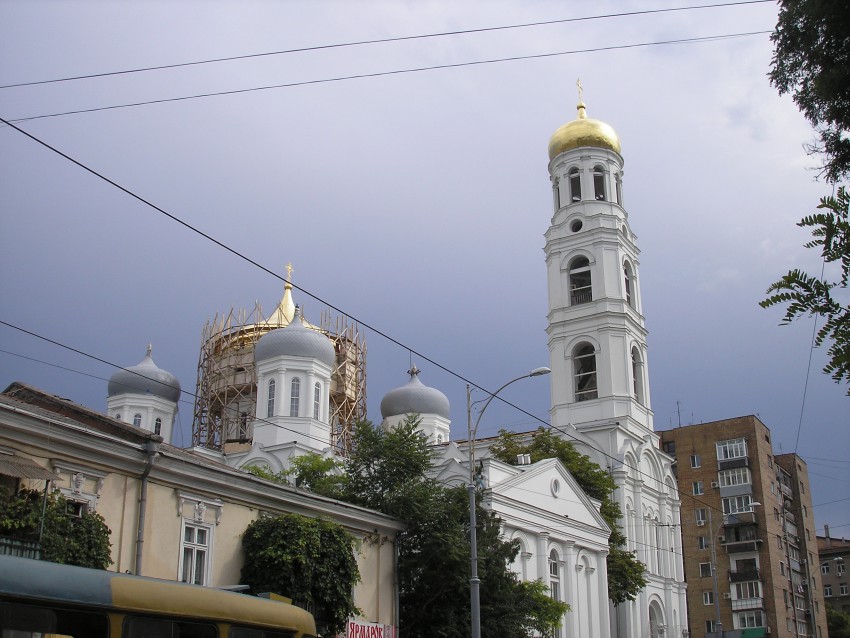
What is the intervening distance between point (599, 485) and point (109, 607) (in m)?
34.3

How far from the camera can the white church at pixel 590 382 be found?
4759cm

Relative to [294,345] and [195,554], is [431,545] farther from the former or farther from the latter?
[294,345]

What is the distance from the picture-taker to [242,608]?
11.9 m

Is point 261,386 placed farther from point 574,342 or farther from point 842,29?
point 842,29

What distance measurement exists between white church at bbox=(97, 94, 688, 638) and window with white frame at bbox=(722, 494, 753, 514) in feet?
45.8

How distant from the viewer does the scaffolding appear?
188 ft

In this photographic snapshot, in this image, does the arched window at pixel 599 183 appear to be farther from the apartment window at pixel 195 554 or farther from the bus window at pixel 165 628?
the bus window at pixel 165 628

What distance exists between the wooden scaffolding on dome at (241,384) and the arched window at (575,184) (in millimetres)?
16315

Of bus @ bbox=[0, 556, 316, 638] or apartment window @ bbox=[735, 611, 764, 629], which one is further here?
apartment window @ bbox=[735, 611, 764, 629]

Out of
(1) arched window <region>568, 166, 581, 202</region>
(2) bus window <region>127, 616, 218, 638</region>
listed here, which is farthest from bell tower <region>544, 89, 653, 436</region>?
(2) bus window <region>127, 616, 218, 638</region>

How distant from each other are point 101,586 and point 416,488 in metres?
16.1

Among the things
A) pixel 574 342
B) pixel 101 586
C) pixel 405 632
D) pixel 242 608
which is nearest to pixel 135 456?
pixel 242 608

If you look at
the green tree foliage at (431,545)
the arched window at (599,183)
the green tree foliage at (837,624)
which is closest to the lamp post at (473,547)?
the green tree foliage at (431,545)

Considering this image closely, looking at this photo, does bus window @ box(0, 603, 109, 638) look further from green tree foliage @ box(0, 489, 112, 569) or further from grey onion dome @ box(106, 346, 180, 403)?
grey onion dome @ box(106, 346, 180, 403)
